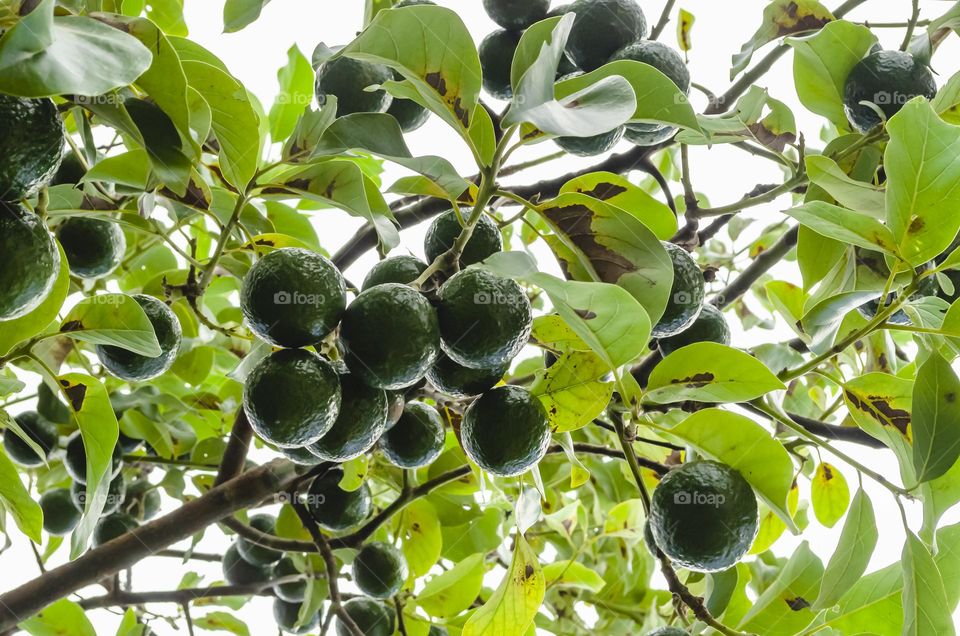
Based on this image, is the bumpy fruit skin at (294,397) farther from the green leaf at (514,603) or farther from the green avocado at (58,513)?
the green avocado at (58,513)

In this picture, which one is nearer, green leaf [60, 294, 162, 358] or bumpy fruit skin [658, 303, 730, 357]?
green leaf [60, 294, 162, 358]

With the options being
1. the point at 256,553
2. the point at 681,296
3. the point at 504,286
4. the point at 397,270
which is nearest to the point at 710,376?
the point at 681,296

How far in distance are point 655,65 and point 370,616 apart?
778mm

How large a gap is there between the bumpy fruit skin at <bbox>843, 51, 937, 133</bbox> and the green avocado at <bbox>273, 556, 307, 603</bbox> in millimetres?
959

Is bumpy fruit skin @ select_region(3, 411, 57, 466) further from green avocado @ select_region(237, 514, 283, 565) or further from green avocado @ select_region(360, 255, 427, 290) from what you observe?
green avocado @ select_region(360, 255, 427, 290)

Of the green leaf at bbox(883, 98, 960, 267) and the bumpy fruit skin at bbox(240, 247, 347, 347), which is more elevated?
the green leaf at bbox(883, 98, 960, 267)

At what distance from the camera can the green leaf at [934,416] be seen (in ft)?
1.95

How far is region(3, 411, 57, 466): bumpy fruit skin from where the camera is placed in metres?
1.09

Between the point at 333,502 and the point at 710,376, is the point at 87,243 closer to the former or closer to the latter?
the point at 333,502

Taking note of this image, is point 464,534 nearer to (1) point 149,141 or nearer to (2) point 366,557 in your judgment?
(2) point 366,557

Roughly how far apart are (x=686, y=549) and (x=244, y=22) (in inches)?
24.8

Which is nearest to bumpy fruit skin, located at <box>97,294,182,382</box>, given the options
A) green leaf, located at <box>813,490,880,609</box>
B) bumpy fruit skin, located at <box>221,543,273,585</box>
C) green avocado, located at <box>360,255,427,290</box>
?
green avocado, located at <box>360,255,427,290</box>

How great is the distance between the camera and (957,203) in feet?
1.94

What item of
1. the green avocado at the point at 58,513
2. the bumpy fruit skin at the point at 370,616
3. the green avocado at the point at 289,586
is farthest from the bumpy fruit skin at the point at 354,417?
the green avocado at the point at 58,513
